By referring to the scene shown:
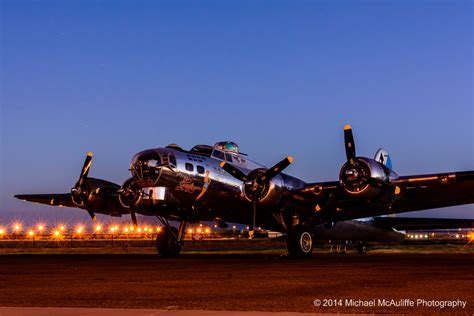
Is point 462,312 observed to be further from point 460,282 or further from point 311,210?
point 311,210

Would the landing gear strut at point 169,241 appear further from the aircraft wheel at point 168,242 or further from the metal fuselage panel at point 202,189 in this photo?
the metal fuselage panel at point 202,189

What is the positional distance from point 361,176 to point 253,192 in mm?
4342

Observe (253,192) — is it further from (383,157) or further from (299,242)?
(383,157)

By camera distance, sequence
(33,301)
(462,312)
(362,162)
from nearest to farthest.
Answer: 1. (462,312)
2. (33,301)
3. (362,162)

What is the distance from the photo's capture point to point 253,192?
24.0 metres

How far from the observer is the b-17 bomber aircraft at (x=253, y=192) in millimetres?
23234

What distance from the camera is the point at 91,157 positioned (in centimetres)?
2819

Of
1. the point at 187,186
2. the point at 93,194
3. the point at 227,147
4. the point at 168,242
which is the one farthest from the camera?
the point at 93,194

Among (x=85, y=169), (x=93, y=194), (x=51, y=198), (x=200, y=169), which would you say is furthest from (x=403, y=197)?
(x=51, y=198)

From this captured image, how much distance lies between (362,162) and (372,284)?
1100 cm

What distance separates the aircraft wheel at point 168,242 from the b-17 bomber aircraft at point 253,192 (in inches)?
1.8

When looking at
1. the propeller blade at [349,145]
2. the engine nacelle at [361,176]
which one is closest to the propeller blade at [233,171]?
the engine nacelle at [361,176]

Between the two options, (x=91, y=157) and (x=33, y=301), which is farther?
(x=91, y=157)

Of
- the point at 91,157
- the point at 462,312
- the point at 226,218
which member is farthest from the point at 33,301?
the point at 91,157
